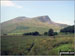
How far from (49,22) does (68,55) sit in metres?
139

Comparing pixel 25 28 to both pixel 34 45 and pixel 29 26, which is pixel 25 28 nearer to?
pixel 29 26

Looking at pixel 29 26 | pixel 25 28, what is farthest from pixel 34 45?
pixel 29 26

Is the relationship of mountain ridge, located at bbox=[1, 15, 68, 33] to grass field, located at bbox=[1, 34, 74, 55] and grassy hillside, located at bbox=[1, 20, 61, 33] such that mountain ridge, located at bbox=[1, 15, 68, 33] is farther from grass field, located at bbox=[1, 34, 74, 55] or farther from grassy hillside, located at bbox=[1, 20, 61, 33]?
grass field, located at bbox=[1, 34, 74, 55]

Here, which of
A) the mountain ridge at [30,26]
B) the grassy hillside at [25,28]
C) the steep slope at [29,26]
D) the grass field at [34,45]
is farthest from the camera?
the mountain ridge at [30,26]

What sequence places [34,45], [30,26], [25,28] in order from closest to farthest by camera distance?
[34,45]
[25,28]
[30,26]

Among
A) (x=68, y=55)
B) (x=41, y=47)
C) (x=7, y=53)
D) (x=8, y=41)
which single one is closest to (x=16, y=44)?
(x=8, y=41)

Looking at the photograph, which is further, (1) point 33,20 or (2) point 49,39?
(1) point 33,20

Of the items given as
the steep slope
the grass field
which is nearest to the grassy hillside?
the steep slope

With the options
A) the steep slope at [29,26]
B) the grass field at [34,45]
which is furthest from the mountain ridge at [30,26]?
the grass field at [34,45]

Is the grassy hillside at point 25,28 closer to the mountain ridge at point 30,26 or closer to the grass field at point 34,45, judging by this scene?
the mountain ridge at point 30,26

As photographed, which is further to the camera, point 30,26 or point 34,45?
point 30,26

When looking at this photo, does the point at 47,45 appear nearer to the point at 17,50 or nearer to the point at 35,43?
the point at 35,43

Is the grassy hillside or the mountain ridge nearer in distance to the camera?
the grassy hillside

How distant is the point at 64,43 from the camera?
53438 mm
